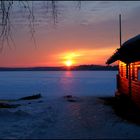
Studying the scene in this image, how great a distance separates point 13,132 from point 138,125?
12.9ft

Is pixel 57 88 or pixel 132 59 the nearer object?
pixel 132 59

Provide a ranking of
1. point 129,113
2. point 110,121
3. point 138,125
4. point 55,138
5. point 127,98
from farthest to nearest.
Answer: point 127,98
point 129,113
point 110,121
point 138,125
point 55,138

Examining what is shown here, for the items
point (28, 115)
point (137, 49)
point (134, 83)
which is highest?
point (137, 49)

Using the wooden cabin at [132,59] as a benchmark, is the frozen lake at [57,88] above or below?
below

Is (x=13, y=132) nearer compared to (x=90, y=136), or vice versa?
(x=90, y=136)

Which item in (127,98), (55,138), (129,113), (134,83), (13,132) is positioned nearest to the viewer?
(55,138)

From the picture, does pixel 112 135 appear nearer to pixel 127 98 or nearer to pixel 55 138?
pixel 55 138

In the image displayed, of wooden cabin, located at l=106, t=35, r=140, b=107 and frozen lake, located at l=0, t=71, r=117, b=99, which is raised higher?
wooden cabin, located at l=106, t=35, r=140, b=107

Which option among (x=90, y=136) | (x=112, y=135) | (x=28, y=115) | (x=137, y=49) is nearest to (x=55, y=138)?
(x=90, y=136)

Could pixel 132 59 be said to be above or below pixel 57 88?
above

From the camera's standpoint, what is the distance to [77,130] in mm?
11102

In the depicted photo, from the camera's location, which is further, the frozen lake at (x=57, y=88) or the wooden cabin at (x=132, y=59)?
the frozen lake at (x=57, y=88)

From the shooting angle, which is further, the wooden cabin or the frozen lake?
the frozen lake

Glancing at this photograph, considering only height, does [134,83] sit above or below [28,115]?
above
